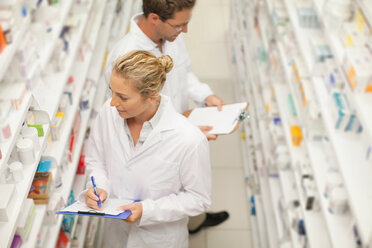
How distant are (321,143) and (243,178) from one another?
72.8 inches

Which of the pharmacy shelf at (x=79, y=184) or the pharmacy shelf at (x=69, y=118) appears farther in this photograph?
the pharmacy shelf at (x=79, y=184)

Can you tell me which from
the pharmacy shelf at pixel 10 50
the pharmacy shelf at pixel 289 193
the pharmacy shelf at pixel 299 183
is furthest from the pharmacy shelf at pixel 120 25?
the pharmacy shelf at pixel 289 193

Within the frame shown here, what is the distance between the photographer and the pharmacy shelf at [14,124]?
6.68 feet

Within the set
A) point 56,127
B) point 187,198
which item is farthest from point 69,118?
point 187,198

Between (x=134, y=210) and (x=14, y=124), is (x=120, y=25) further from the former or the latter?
(x=134, y=210)

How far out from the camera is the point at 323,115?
243cm

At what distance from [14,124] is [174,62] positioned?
1.08 meters

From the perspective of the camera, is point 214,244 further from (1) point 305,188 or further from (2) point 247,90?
(2) point 247,90

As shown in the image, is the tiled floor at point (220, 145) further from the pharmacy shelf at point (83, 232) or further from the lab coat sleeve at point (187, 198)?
the lab coat sleeve at point (187, 198)

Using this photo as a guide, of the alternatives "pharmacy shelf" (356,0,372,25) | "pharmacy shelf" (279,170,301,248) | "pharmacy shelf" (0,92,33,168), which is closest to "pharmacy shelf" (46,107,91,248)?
A: "pharmacy shelf" (0,92,33,168)

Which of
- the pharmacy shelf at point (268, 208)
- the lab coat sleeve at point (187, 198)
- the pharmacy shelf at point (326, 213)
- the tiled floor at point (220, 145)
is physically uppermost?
the lab coat sleeve at point (187, 198)

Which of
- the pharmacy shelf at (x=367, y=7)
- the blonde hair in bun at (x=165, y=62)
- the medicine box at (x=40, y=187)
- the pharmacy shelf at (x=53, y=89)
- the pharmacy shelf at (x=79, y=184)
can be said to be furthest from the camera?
the pharmacy shelf at (x=79, y=184)

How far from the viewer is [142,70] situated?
6.46 ft

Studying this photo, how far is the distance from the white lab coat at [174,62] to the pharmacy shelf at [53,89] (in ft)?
1.27
